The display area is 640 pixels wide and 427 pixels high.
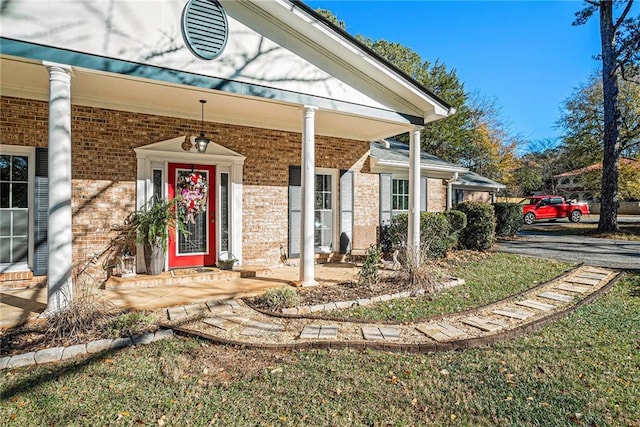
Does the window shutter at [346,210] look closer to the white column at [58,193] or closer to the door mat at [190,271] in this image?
the door mat at [190,271]

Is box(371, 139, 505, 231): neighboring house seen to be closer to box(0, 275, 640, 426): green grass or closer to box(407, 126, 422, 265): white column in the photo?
box(407, 126, 422, 265): white column

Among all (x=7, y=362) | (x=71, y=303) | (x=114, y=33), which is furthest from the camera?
(x=114, y=33)

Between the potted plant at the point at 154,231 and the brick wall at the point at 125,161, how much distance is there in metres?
0.49

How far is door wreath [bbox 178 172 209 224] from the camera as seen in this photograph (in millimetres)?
6412

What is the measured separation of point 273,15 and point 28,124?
427cm

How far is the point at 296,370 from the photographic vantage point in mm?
3160

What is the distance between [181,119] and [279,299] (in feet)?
13.5

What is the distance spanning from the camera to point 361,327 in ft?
13.6

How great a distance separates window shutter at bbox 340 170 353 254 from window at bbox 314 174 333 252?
27cm

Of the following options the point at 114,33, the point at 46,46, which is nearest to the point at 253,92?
the point at 114,33

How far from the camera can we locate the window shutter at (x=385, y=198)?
9148 millimetres

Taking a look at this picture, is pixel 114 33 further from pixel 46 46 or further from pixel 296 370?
pixel 296 370

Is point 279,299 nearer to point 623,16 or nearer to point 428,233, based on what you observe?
point 428,233

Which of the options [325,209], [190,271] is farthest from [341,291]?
[325,209]
